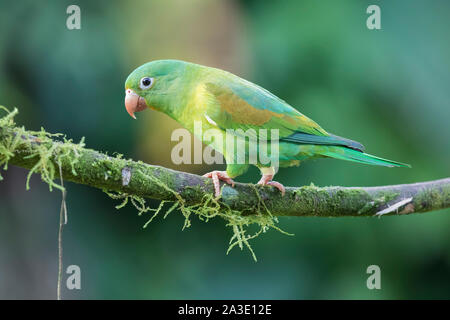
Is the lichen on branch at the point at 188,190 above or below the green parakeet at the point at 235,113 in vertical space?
below

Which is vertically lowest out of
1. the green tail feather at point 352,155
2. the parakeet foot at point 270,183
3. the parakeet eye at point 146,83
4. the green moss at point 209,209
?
the green moss at point 209,209

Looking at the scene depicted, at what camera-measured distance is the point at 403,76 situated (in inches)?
221

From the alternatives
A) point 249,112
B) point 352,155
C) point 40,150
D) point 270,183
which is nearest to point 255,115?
point 249,112

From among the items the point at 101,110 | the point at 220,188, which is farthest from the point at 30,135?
the point at 101,110

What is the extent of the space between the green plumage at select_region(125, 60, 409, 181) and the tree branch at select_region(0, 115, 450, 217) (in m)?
0.29

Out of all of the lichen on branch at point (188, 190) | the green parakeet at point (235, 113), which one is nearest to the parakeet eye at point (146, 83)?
the green parakeet at point (235, 113)

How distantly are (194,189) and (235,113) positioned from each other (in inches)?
32.3

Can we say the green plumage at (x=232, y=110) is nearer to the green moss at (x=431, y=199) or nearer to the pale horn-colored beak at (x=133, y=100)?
the pale horn-colored beak at (x=133, y=100)

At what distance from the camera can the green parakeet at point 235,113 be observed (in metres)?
3.32

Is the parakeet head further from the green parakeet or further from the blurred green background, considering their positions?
the blurred green background

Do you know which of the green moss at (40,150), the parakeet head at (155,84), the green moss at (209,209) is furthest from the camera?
the parakeet head at (155,84)

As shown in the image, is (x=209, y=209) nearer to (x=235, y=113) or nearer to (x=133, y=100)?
(x=235, y=113)

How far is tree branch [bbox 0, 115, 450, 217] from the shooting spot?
7.48 feet

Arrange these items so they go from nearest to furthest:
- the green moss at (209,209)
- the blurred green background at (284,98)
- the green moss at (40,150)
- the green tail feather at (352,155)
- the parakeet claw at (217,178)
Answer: the green moss at (40,150) < the green moss at (209,209) < the parakeet claw at (217,178) < the green tail feather at (352,155) < the blurred green background at (284,98)
